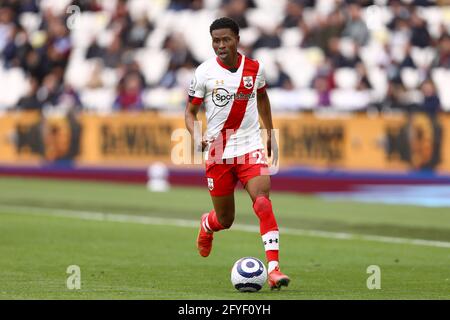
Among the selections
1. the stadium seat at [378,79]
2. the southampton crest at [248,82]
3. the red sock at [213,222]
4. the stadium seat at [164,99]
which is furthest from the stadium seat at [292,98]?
the southampton crest at [248,82]

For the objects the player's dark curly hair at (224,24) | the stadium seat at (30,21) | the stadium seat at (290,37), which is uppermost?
the stadium seat at (30,21)

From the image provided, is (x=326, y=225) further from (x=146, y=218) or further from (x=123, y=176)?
(x=123, y=176)

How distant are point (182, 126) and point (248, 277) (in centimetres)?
1588

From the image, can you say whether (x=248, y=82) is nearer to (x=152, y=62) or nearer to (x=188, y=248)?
(x=188, y=248)

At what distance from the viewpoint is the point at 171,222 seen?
19.0 meters

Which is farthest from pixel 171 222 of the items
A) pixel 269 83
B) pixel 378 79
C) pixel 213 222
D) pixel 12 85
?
pixel 12 85

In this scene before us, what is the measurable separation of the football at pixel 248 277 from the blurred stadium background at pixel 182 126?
1.01 metres

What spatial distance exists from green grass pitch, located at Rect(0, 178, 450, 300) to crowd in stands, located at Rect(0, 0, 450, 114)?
359 cm

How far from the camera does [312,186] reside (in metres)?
25.6

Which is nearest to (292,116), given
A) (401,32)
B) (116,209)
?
(401,32)

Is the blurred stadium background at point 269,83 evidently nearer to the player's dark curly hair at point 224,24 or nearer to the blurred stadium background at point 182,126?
the blurred stadium background at point 182,126

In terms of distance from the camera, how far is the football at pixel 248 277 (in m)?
10.9

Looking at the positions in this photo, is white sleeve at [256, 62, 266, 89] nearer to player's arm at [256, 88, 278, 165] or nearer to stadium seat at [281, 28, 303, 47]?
player's arm at [256, 88, 278, 165]

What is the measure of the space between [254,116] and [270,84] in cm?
1597
